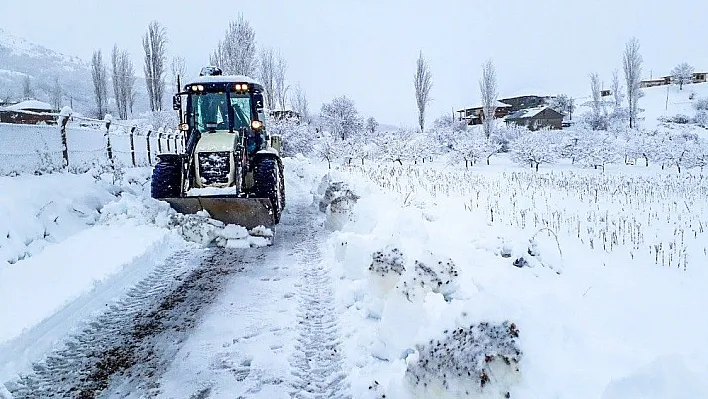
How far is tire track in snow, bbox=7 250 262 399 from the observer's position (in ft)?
11.8

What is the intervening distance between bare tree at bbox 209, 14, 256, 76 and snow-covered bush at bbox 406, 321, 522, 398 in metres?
31.4

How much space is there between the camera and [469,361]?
2760mm

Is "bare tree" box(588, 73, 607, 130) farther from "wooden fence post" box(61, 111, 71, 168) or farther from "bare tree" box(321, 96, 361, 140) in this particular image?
"wooden fence post" box(61, 111, 71, 168)

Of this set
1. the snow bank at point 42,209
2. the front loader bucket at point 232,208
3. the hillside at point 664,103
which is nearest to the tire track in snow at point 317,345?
the front loader bucket at point 232,208

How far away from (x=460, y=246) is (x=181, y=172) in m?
5.51

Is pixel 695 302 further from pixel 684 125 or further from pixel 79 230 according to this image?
pixel 684 125

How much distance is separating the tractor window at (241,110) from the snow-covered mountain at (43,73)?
50790mm

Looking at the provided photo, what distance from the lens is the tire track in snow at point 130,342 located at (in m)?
3.61

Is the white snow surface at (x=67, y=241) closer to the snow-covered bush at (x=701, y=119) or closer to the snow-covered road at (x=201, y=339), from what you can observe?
the snow-covered road at (x=201, y=339)

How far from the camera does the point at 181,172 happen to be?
927cm

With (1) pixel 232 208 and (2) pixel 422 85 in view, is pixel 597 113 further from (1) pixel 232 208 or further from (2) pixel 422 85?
(1) pixel 232 208

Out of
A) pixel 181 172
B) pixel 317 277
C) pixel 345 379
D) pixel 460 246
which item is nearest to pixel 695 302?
pixel 460 246

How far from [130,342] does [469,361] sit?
3060mm

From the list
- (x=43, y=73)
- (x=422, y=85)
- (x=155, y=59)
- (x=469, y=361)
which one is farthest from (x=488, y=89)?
(x=43, y=73)
